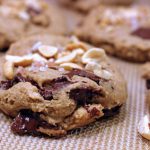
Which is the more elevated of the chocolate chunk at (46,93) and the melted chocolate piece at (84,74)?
the melted chocolate piece at (84,74)

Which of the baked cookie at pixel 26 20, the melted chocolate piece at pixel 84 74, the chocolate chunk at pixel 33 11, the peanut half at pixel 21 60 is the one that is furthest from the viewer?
the chocolate chunk at pixel 33 11

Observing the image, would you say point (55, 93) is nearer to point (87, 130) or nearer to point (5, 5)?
point (87, 130)

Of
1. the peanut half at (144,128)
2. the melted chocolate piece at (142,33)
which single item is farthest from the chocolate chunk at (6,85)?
the melted chocolate piece at (142,33)

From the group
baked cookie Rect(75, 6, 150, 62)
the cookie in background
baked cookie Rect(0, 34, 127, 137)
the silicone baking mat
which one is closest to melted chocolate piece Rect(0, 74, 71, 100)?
baked cookie Rect(0, 34, 127, 137)

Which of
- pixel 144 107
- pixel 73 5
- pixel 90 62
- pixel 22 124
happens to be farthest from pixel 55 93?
pixel 73 5

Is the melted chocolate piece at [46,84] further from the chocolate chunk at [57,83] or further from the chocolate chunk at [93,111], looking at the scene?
the chocolate chunk at [93,111]

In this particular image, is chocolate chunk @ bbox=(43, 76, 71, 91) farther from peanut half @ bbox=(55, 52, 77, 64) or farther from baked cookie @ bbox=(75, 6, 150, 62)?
baked cookie @ bbox=(75, 6, 150, 62)

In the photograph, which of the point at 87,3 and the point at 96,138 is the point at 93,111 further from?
the point at 87,3
